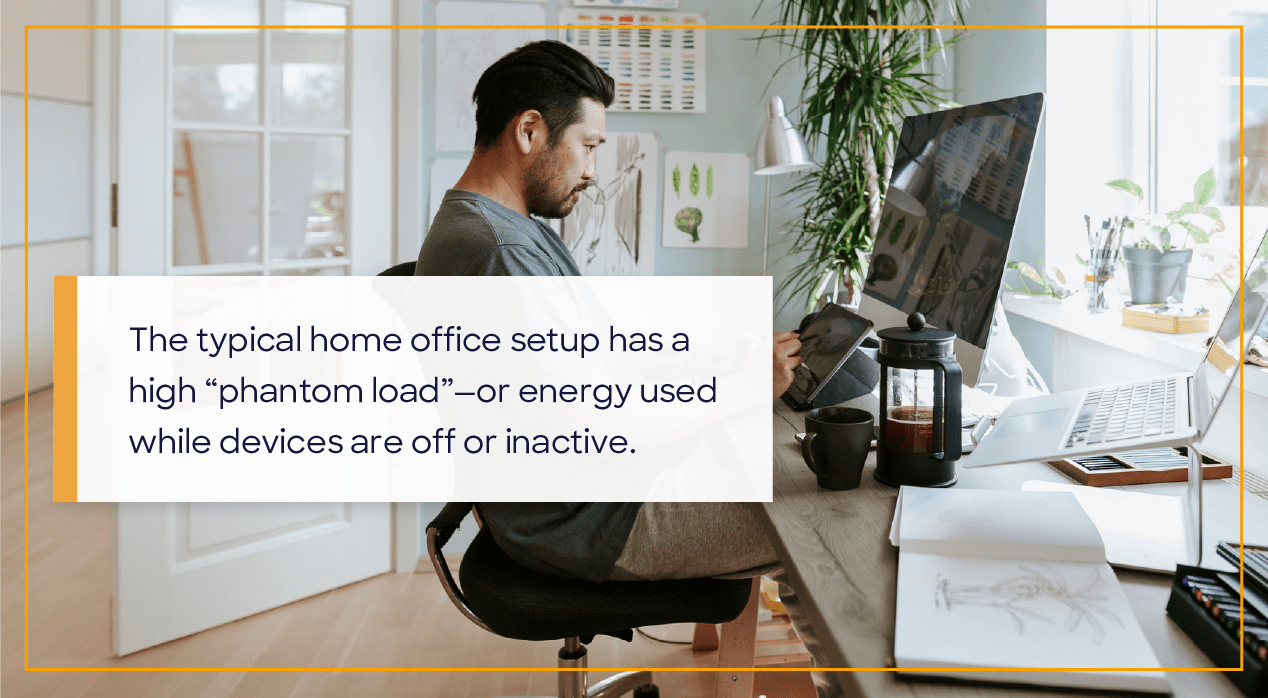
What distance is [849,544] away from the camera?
0.86m

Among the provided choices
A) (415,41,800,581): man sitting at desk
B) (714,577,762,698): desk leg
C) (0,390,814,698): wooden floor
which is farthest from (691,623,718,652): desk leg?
(415,41,800,581): man sitting at desk

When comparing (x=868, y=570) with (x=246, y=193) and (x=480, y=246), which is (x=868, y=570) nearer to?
(x=480, y=246)

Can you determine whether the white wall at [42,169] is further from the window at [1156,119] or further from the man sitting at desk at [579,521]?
the window at [1156,119]

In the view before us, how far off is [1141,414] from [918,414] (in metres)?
0.23

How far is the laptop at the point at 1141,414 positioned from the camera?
0.81m

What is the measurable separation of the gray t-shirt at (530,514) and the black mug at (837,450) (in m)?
0.34

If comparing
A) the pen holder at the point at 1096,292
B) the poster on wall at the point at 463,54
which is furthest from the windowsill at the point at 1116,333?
the poster on wall at the point at 463,54

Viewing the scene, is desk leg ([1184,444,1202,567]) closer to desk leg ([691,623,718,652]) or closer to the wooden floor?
the wooden floor

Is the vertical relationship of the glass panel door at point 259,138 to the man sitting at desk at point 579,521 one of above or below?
above

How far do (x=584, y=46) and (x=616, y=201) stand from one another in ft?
1.63

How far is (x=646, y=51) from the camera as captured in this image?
2.84 m

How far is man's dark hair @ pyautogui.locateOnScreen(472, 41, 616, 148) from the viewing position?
60.3 inches

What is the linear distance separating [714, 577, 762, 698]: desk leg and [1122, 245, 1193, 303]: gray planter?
123 centimetres

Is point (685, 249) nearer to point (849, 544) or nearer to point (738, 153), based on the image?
point (738, 153)
